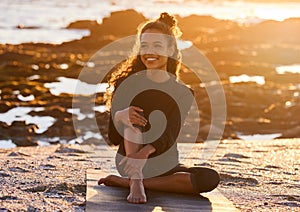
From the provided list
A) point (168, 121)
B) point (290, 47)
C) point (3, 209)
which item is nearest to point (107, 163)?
point (168, 121)

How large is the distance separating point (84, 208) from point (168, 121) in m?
0.93

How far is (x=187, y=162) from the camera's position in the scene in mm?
6812

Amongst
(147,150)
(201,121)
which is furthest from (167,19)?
(201,121)

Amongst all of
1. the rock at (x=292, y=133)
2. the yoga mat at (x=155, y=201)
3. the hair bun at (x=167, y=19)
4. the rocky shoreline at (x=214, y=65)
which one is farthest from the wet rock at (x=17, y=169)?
the rock at (x=292, y=133)

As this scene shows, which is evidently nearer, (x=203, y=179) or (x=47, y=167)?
(x=203, y=179)

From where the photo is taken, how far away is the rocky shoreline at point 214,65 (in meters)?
11.5

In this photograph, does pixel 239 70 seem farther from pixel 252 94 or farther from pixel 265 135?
pixel 265 135

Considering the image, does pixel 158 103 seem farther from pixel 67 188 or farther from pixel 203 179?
pixel 67 188

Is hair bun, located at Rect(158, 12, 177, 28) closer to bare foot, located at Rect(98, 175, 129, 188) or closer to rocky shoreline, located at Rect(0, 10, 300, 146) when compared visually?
bare foot, located at Rect(98, 175, 129, 188)

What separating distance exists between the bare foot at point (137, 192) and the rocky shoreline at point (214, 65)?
5.52 m

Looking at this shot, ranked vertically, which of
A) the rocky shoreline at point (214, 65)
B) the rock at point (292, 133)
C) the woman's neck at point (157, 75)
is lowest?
the rocky shoreline at point (214, 65)

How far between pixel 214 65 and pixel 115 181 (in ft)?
49.8

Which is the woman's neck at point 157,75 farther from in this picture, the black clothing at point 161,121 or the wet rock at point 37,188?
the wet rock at point 37,188

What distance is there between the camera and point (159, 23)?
492 centimetres
